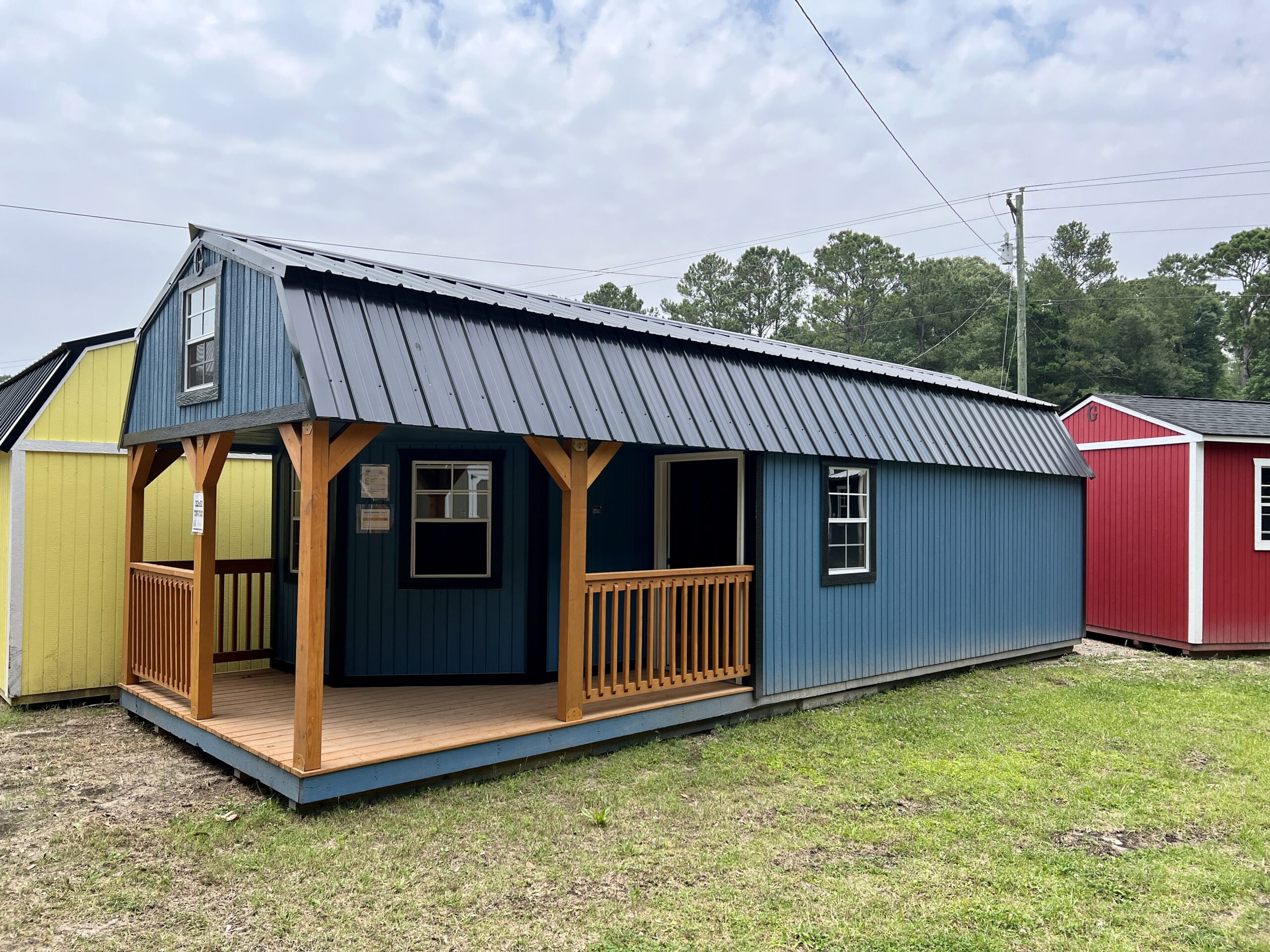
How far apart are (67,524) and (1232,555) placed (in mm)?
13010

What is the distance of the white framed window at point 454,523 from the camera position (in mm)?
6945

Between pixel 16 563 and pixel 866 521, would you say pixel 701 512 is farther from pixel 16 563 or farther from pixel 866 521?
pixel 16 563

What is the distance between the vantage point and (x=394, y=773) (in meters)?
4.71

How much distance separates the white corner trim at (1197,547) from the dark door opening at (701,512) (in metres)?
6.99

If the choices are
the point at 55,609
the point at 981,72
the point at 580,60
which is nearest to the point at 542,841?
the point at 55,609

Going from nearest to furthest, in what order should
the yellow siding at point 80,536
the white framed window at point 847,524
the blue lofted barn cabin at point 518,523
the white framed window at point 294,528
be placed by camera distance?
the blue lofted barn cabin at point 518,523, the yellow siding at point 80,536, the white framed window at point 847,524, the white framed window at point 294,528

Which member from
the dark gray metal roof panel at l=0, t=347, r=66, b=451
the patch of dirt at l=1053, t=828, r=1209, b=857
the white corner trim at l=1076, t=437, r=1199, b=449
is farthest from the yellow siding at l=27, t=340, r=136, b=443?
the white corner trim at l=1076, t=437, r=1199, b=449

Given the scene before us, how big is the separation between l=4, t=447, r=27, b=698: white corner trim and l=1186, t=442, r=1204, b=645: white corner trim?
12.7m

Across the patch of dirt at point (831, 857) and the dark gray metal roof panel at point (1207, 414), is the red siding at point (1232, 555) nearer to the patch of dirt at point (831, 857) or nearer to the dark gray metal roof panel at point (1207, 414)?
the dark gray metal roof panel at point (1207, 414)

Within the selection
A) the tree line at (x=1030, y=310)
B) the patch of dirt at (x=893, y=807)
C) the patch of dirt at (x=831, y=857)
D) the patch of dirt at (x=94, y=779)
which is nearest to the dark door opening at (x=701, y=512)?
the patch of dirt at (x=893, y=807)

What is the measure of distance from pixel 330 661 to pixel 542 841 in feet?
11.1

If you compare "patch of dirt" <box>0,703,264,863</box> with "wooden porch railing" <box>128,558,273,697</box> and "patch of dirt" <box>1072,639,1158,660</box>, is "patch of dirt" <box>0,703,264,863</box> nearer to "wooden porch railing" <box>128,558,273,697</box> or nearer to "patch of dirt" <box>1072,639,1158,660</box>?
"wooden porch railing" <box>128,558,273,697</box>

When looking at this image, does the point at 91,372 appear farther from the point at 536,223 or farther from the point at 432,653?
the point at 536,223

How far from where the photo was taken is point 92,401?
7363mm
